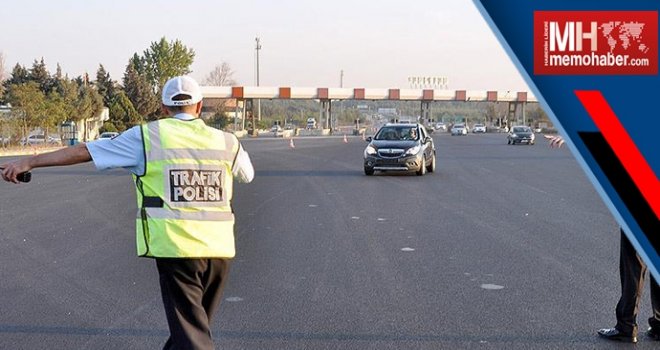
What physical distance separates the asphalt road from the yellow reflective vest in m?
1.92

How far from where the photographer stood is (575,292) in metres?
7.77

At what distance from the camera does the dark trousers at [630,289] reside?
18.6ft

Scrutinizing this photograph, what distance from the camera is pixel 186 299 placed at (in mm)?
4223

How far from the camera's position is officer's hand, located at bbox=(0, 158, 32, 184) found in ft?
13.4

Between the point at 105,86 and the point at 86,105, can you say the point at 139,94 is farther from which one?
the point at 86,105

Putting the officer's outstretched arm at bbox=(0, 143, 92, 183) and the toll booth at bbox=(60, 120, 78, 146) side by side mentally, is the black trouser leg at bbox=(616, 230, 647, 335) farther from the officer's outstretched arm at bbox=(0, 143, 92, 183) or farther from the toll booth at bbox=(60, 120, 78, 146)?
the toll booth at bbox=(60, 120, 78, 146)

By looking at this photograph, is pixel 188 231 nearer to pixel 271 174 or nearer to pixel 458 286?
pixel 458 286

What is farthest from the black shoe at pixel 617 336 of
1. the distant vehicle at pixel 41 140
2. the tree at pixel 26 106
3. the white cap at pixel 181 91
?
the distant vehicle at pixel 41 140

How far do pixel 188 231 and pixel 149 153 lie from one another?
43 centimetres

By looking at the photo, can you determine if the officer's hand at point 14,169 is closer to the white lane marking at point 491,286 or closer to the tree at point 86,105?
the white lane marking at point 491,286

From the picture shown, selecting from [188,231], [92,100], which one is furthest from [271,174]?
[92,100]

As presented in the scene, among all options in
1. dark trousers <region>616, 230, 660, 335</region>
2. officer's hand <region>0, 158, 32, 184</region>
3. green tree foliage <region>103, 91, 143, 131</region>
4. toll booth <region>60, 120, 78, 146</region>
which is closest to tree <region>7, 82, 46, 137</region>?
toll booth <region>60, 120, 78, 146</region>

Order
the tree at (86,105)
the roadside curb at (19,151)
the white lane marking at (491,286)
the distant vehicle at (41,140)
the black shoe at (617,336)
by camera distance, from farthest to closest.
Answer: the tree at (86,105), the distant vehicle at (41,140), the roadside curb at (19,151), the white lane marking at (491,286), the black shoe at (617,336)

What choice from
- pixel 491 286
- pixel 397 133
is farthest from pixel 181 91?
pixel 397 133
